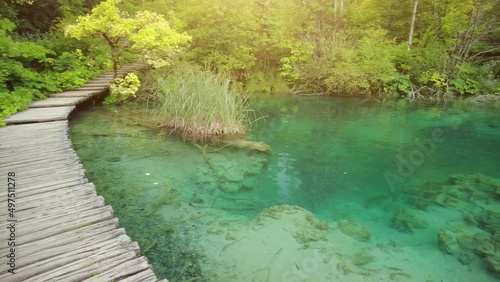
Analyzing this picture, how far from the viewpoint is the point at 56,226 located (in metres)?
2.48

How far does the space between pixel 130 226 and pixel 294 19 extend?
1421 cm

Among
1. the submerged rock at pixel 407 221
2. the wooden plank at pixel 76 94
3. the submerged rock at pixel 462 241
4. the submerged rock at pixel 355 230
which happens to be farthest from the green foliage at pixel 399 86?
the wooden plank at pixel 76 94

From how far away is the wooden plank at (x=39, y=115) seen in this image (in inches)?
207

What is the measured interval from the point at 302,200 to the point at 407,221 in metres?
1.43

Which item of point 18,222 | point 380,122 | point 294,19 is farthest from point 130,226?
point 294,19

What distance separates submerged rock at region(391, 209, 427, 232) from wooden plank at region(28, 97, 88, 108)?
22.7ft

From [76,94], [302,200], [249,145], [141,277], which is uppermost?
[76,94]

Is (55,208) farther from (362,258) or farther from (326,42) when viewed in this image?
(326,42)

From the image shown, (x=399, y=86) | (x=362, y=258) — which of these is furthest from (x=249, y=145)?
(x=399, y=86)

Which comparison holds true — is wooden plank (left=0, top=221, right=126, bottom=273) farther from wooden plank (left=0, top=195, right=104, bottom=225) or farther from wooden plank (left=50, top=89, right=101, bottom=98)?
wooden plank (left=50, top=89, right=101, bottom=98)

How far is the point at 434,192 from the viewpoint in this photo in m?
4.76

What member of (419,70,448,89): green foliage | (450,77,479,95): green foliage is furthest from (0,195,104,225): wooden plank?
(450,77,479,95): green foliage

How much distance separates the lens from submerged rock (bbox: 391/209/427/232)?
12.3 feet

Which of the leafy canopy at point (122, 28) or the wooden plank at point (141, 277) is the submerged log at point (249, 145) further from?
the wooden plank at point (141, 277)
